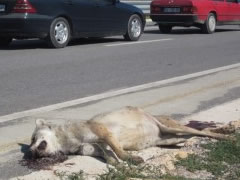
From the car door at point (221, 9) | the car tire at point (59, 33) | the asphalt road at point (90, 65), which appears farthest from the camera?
the car door at point (221, 9)

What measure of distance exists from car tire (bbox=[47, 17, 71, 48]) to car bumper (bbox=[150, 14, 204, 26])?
668 centimetres

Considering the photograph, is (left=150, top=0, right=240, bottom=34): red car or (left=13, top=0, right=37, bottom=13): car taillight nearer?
(left=13, top=0, right=37, bottom=13): car taillight

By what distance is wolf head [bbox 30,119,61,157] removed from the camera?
4711 millimetres

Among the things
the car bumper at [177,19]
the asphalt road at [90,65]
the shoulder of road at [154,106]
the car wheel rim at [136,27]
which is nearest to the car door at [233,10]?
the car bumper at [177,19]

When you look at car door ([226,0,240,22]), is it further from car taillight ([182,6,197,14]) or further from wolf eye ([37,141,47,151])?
wolf eye ([37,141,47,151])

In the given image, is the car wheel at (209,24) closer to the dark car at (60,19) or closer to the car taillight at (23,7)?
the dark car at (60,19)

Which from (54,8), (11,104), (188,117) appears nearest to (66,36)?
(54,8)

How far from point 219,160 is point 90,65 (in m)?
6.33

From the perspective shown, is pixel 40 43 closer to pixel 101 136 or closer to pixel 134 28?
pixel 134 28

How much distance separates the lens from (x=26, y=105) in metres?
7.21

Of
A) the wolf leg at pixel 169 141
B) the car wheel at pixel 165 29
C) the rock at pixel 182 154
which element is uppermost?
the wolf leg at pixel 169 141

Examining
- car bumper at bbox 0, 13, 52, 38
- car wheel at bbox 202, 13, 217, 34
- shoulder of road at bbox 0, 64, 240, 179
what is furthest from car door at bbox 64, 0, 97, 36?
car wheel at bbox 202, 13, 217, 34

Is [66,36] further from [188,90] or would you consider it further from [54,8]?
[188,90]

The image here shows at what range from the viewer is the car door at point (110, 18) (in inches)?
603
